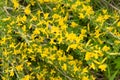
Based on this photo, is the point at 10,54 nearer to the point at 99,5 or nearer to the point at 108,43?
the point at 108,43

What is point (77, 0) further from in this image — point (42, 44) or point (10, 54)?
point (10, 54)

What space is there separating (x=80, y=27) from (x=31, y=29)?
35 cm

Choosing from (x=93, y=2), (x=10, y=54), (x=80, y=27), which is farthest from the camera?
(x=93, y=2)

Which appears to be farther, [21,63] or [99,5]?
[99,5]

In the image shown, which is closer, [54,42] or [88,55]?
[88,55]

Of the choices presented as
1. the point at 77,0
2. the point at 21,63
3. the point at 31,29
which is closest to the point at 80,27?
the point at 77,0

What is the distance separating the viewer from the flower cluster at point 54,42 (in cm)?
187

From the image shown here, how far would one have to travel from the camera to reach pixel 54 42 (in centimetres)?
192

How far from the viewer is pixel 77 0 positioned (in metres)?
2.06

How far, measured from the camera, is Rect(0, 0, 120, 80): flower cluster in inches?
73.6

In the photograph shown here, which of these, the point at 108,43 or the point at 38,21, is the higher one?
the point at 38,21

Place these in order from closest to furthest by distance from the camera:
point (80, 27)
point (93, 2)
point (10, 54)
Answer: point (10, 54) < point (80, 27) < point (93, 2)

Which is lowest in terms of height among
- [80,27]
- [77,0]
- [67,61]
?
[67,61]

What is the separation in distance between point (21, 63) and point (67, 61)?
0.30m
